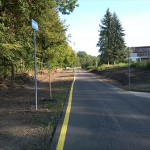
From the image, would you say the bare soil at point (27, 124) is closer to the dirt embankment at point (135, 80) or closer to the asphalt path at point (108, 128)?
the asphalt path at point (108, 128)

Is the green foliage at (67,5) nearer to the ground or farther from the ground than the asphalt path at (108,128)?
farther from the ground

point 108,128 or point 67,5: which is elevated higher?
point 67,5

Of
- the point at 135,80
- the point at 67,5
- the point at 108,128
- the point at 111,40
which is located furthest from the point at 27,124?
the point at 111,40

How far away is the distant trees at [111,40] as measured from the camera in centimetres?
8844

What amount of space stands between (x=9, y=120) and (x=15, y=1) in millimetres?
7734

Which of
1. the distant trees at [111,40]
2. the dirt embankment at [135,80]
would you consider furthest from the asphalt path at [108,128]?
the distant trees at [111,40]

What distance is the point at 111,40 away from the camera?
89.7 metres

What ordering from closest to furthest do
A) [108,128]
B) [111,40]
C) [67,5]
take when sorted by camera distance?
1. [108,128]
2. [67,5]
3. [111,40]

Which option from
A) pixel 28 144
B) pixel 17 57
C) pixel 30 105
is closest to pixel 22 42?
pixel 17 57

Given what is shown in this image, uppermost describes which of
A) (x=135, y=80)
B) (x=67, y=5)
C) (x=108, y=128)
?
(x=67, y=5)

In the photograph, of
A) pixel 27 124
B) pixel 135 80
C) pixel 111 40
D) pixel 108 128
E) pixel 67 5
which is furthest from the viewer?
pixel 111 40

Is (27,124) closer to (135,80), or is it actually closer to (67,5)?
(67,5)

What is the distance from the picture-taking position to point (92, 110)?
13.2 m

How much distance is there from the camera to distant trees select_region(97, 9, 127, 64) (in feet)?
290
